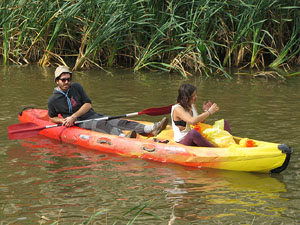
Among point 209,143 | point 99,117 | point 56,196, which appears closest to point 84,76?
point 99,117

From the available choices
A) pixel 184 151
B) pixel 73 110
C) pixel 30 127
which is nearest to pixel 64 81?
pixel 73 110

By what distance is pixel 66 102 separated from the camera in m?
7.37

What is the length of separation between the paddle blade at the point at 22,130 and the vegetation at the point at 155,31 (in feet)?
14.2

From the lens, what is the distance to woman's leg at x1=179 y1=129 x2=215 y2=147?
6.20m

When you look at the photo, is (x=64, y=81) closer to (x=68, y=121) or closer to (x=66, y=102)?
(x=66, y=102)

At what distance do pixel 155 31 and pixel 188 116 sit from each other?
19.4 ft

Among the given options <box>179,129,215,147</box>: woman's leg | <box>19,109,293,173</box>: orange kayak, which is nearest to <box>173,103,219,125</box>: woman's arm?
<box>179,129,215,147</box>: woman's leg

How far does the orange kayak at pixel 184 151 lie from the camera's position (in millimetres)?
5848

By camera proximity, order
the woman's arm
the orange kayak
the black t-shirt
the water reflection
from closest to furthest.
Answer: the water reflection < the orange kayak < the woman's arm < the black t-shirt

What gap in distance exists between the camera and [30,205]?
16.2ft

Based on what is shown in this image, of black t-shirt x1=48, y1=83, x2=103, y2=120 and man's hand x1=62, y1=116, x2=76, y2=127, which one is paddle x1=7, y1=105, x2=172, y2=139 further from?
black t-shirt x1=48, y1=83, x2=103, y2=120

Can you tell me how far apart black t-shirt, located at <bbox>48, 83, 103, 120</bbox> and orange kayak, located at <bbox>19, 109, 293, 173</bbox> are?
0.66ft

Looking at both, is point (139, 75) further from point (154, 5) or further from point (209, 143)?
point (209, 143)

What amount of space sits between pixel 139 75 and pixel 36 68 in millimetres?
2356
